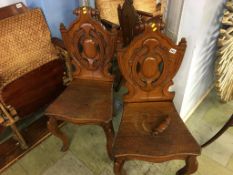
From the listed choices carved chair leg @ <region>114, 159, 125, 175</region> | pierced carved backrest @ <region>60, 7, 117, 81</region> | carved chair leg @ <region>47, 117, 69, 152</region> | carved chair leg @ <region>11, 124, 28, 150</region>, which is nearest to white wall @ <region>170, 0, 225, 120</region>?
pierced carved backrest @ <region>60, 7, 117, 81</region>

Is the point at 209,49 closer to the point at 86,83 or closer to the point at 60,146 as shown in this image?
the point at 86,83

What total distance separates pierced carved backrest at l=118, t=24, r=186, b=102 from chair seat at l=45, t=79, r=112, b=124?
175mm

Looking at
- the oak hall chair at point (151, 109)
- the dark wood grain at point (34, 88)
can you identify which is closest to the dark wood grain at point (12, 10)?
the dark wood grain at point (34, 88)

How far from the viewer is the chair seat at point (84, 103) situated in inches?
55.4

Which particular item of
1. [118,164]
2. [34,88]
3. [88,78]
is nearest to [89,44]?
[88,78]

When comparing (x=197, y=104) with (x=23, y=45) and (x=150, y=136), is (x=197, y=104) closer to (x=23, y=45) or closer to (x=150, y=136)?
(x=150, y=136)

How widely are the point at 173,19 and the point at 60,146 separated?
130 centimetres

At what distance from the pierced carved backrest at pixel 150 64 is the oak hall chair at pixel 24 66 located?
691 mm

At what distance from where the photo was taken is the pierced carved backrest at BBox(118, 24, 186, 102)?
1.27m

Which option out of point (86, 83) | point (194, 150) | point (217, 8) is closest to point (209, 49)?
point (217, 8)

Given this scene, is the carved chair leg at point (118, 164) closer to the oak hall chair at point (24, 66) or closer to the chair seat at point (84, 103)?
the chair seat at point (84, 103)

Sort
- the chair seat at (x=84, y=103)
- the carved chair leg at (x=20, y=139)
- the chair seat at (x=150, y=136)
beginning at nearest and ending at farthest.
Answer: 1. the chair seat at (x=150, y=136)
2. the chair seat at (x=84, y=103)
3. the carved chair leg at (x=20, y=139)

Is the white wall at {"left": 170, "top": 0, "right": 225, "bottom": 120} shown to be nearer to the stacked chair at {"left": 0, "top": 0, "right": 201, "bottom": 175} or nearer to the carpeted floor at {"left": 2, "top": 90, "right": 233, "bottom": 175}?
the stacked chair at {"left": 0, "top": 0, "right": 201, "bottom": 175}

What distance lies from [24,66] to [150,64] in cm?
102
